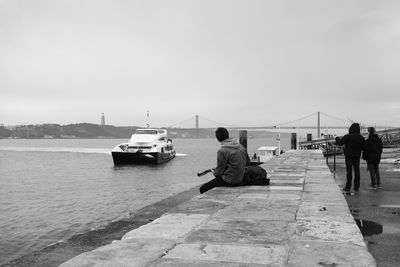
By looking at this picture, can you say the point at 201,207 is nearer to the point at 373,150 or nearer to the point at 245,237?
the point at 245,237

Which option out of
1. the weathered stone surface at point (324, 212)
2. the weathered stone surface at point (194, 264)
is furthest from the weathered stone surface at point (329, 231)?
the weathered stone surface at point (194, 264)

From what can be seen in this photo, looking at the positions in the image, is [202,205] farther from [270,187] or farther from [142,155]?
[142,155]

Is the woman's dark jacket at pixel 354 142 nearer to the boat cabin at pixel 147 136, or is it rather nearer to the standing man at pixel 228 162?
the standing man at pixel 228 162

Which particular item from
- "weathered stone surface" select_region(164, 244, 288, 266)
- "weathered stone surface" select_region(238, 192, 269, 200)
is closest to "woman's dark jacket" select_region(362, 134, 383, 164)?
Result: "weathered stone surface" select_region(238, 192, 269, 200)

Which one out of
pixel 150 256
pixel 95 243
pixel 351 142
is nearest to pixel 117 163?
pixel 351 142

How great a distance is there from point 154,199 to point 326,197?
41.0 ft

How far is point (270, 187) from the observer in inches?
358

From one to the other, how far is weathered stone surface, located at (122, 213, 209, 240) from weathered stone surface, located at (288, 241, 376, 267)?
136 centimetres

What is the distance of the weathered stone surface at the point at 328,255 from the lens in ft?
11.8

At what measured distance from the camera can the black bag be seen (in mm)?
9156

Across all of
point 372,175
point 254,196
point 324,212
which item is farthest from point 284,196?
point 372,175

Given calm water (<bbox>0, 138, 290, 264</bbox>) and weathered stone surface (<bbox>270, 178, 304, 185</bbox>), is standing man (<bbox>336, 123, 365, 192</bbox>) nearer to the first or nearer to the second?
weathered stone surface (<bbox>270, 178, 304, 185</bbox>)

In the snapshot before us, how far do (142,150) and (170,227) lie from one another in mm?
37510

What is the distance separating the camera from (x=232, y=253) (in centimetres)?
390
